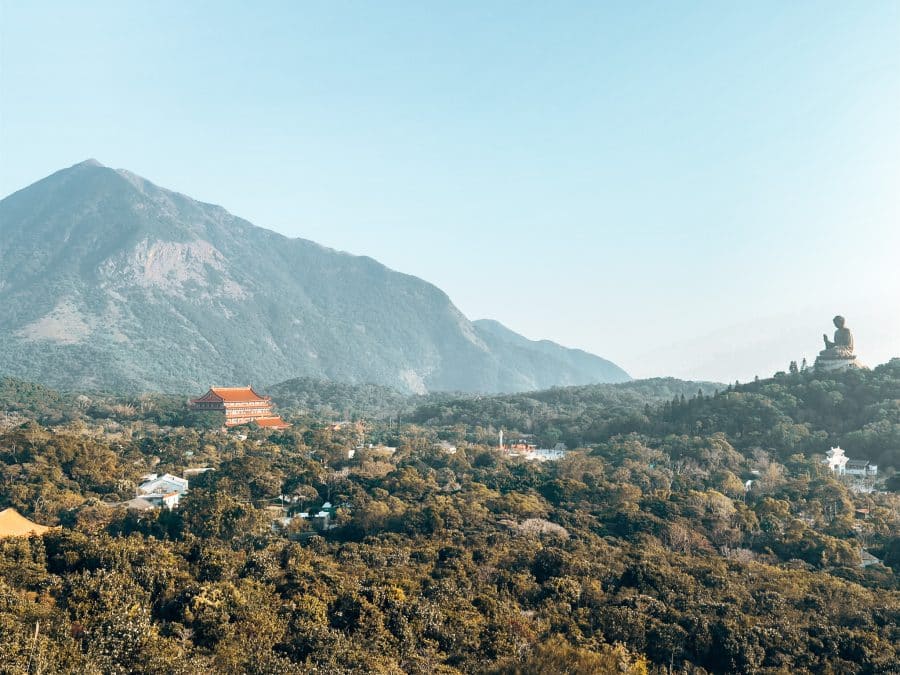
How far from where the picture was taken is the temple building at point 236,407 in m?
75.8

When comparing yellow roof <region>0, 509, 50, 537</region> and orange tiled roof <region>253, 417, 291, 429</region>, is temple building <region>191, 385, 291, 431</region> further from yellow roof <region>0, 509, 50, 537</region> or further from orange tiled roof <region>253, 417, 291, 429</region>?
yellow roof <region>0, 509, 50, 537</region>

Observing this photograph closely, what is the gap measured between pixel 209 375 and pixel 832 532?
174 meters

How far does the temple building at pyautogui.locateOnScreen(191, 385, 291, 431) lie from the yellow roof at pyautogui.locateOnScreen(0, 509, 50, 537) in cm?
4276

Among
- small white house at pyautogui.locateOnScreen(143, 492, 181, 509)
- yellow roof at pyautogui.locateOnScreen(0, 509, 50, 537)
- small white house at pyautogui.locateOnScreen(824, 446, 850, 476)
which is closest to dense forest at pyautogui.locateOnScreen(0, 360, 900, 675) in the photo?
yellow roof at pyautogui.locateOnScreen(0, 509, 50, 537)

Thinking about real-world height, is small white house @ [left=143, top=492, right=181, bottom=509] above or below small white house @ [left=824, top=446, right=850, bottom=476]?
above

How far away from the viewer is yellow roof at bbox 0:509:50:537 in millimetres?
29344

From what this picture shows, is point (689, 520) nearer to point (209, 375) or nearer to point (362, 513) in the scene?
point (362, 513)

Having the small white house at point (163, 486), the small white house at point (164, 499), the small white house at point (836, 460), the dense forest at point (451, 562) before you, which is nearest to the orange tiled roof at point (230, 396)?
the dense forest at point (451, 562)

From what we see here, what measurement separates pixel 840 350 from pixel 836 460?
18369 mm

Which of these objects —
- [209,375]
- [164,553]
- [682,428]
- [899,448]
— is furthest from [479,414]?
[209,375]

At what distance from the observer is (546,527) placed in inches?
1261

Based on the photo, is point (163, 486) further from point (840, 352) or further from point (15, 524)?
point (840, 352)

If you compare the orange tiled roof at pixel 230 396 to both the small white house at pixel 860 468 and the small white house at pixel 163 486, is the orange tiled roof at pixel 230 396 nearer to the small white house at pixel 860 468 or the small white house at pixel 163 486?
the small white house at pixel 163 486

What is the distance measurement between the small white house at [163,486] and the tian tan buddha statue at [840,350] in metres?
57.4
